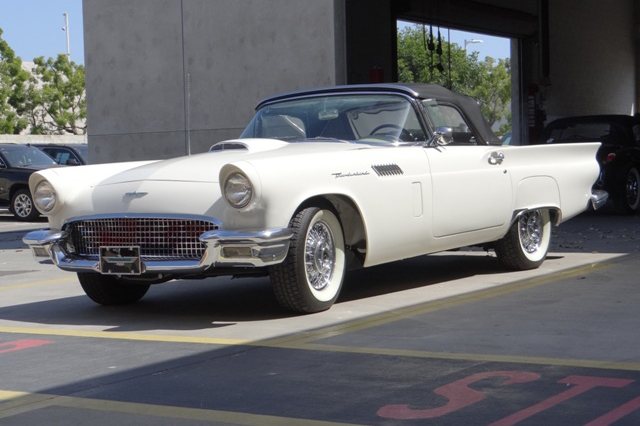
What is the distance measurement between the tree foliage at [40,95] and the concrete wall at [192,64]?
1474 inches

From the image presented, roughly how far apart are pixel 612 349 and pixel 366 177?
2.27 metres

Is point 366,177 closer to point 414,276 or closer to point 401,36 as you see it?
point 414,276

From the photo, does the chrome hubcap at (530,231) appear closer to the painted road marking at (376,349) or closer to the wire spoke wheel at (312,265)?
the painted road marking at (376,349)

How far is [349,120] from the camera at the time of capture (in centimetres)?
802

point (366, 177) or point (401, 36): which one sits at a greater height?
point (401, 36)

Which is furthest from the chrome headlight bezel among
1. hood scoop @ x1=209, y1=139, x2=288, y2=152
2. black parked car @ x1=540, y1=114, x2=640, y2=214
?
black parked car @ x1=540, y1=114, x2=640, y2=214

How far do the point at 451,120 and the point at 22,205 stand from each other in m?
13.8

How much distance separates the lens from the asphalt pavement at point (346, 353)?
438cm

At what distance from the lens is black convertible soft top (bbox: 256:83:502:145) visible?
27.1 ft

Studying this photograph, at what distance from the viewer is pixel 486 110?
73375 millimetres

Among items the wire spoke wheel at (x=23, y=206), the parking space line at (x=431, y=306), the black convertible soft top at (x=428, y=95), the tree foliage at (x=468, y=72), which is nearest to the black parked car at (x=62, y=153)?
the wire spoke wheel at (x=23, y=206)

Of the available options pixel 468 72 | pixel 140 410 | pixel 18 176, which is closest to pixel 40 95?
pixel 468 72

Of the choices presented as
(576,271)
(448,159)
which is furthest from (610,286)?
(448,159)

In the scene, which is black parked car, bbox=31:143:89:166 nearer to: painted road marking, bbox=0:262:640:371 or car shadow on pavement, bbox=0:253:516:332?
car shadow on pavement, bbox=0:253:516:332
